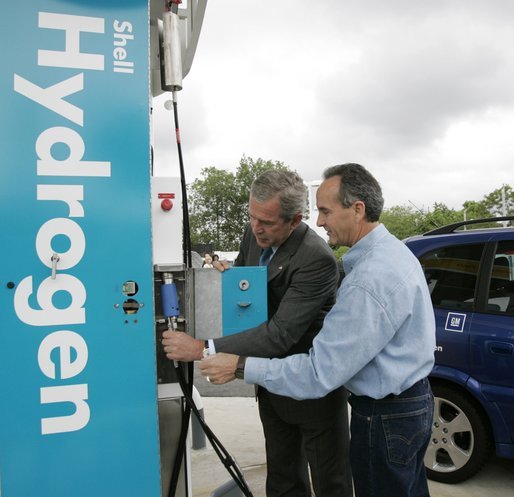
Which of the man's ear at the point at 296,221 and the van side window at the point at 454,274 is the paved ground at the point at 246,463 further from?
the man's ear at the point at 296,221

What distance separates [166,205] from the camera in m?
1.90

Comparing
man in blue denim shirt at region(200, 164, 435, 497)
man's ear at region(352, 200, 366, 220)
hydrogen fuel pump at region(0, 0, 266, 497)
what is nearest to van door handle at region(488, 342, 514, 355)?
man in blue denim shirt at region(200, 164, 435, 497)

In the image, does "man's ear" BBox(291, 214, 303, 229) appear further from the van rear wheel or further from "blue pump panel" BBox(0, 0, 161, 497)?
the van rear wheel

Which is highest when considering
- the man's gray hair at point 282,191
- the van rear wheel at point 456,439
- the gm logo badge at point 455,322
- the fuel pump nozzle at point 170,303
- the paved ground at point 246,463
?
the man's gray hair at point 282,191

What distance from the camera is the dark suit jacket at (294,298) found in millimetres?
2037

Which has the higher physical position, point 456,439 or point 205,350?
point 205,350

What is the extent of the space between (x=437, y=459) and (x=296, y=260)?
2.28 metres

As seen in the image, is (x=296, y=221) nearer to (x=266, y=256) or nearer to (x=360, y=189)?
(x=266, y=256)

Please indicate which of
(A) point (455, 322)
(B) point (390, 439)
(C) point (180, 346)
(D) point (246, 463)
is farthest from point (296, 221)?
(D) point (246, 463)

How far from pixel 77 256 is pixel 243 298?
1.98 feet

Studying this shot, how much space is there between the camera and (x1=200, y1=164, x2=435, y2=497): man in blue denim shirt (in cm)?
170

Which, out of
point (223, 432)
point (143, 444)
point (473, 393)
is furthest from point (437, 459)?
point (143, 444)

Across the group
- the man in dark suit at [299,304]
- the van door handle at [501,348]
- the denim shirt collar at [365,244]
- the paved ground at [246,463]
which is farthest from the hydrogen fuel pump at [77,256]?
the van door handle at [501,348]

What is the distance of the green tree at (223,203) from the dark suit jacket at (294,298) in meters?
46.0
